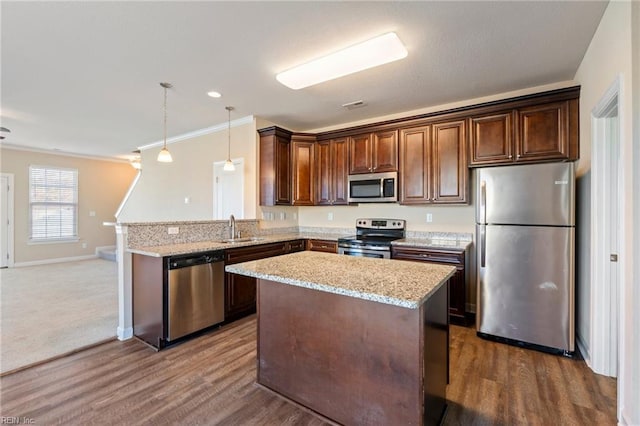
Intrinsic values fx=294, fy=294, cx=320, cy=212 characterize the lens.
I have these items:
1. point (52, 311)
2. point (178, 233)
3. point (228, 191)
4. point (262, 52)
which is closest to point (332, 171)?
point (228, 191)

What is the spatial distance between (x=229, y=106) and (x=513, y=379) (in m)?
4.26

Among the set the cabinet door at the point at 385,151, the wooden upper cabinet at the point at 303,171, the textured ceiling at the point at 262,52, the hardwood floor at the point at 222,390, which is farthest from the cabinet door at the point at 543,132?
the wooden upper cabinet at the point at 303,171

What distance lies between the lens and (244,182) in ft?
15.2

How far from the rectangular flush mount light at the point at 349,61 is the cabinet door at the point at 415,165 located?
1391 mm

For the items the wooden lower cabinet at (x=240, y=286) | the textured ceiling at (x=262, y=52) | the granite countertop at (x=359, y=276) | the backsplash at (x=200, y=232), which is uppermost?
the textured ceiling at (x=262, y=52)

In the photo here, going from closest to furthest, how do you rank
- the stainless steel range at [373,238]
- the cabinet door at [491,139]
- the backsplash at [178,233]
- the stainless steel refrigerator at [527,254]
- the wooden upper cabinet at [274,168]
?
the stainless steel refrigerator at [527,254], the backsplash at [178,233], the cabinet door at [491,139], the stainless steel range at [373,238], the wooden upper cabinet at [274,168]

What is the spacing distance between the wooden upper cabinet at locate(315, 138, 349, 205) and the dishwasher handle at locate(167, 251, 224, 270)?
1.91 meters

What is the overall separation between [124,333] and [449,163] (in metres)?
4.05

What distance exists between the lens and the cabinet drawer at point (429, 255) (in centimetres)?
330

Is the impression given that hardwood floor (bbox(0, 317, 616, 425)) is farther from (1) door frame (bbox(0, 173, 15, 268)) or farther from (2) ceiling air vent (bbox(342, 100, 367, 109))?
(1) door frame (bbox(0, 173, 15, 268))

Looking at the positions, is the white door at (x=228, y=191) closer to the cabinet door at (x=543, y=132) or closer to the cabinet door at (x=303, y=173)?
the cabinet door at (x=303, y=173)

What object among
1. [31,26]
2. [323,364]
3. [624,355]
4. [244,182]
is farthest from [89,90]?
[624,355]

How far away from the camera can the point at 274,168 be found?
440 centimetres

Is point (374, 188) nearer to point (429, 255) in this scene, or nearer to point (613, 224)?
point (429, 255)
